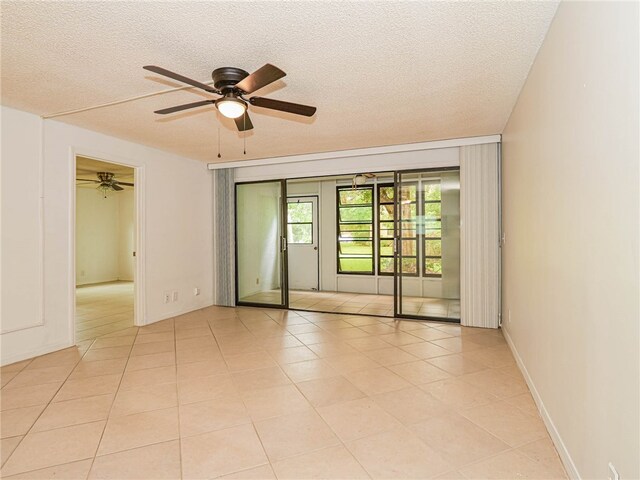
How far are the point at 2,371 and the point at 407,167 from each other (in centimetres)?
495

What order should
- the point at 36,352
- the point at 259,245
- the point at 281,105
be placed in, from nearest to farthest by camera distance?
the point at 281,105, the point at 36,352, the point at 259,245

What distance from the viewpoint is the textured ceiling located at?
1.97 meters

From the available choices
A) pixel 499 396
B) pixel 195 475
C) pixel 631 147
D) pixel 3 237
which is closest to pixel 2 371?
pixel 3 237

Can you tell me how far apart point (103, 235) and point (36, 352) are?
20.9 feet

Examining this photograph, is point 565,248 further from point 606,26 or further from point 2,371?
point 2,371

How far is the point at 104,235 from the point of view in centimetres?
927

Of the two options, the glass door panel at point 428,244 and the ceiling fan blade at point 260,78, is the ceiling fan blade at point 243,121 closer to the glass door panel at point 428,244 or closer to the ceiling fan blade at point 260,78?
the ceiling fan blade at point 260,78

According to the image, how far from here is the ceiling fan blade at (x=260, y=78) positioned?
2.09 m

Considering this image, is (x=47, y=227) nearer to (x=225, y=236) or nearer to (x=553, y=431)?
(x=225, y=236)

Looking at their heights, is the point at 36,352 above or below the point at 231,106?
below

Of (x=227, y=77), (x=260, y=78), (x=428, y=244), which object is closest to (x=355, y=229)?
(x=428, y=244)

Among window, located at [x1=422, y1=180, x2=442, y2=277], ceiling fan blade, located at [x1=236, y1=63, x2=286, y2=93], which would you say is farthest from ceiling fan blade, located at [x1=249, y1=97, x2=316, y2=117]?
window, located at [x1=422, y1=180, x2=442, y2=277]

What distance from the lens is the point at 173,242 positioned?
5.39 m

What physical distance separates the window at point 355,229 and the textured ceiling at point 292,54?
348 centimetres
